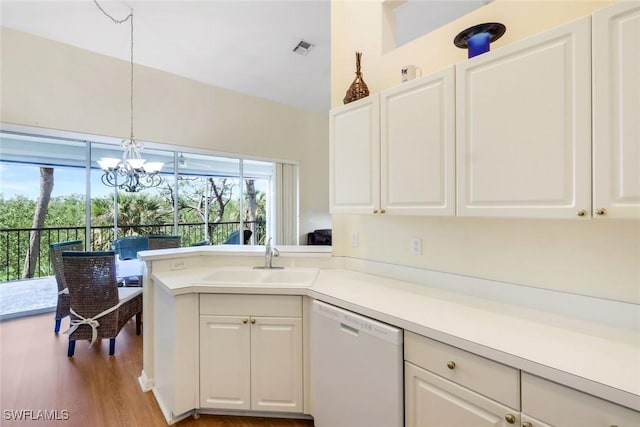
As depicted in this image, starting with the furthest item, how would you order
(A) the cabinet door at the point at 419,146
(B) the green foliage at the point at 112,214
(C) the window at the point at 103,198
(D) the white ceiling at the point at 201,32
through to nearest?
(B) the green foliage at the point at 112,214 → (C) the window at the point at 103,198 → (D) the white ceiling at the point at 201,32 → (A) the cabinet door at the point at 419,146

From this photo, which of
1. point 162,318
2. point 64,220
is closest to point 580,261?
point 162,318

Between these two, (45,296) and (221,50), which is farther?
(45,296)

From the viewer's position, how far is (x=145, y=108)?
4.14 m

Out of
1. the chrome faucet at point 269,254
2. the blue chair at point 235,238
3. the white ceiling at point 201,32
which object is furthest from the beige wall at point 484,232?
the blue chair at point 235,238

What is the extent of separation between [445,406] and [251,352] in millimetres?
1147

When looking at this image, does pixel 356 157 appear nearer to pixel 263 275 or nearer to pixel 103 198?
pixel 263 275

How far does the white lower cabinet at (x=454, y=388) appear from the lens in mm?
1088

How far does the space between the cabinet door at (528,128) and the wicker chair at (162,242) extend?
11.5ft

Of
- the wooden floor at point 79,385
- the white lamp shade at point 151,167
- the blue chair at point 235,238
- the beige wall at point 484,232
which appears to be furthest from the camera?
the blue chair at point 235,238

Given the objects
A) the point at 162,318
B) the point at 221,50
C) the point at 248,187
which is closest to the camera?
the point at 162,318

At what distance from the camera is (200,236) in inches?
214

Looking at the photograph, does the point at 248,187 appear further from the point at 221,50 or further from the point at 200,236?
the point at 221,50

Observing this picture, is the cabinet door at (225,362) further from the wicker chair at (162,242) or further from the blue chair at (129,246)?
the blue chair at (129,246)

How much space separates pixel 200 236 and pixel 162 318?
140 inches
